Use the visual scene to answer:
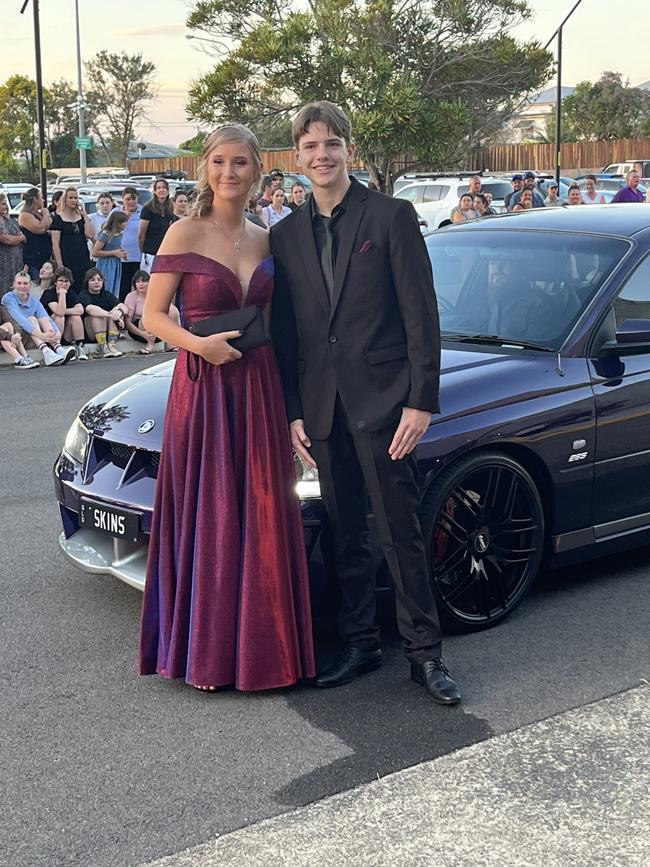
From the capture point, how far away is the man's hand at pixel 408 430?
3885mm

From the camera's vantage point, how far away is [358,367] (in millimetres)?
3932

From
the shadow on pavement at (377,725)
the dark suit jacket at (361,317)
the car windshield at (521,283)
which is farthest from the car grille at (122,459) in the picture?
the car windshield at (521,283)

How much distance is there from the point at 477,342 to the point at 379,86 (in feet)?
86.1

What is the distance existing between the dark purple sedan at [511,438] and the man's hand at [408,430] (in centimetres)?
30

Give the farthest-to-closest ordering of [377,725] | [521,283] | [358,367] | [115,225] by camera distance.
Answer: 1. [115,225]
2. [521,283]
3. [358,367]
4. [377,725]

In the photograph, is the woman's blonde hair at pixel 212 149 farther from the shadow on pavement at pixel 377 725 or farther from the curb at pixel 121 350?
the curb at pixel 121 350

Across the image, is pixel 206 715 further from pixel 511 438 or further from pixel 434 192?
pixel 434 192

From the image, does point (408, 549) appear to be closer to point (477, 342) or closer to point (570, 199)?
point (477, 342)

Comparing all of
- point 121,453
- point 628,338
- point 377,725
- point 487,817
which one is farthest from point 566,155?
point 487,817

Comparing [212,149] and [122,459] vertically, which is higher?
[212,149]

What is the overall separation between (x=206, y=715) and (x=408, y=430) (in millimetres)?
1187

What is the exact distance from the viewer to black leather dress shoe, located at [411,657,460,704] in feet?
12.9

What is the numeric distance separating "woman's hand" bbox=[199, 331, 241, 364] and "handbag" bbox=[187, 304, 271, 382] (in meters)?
0.02

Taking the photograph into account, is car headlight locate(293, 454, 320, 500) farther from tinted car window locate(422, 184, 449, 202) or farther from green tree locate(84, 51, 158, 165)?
green tree locate(84, 51, 158, 165)
